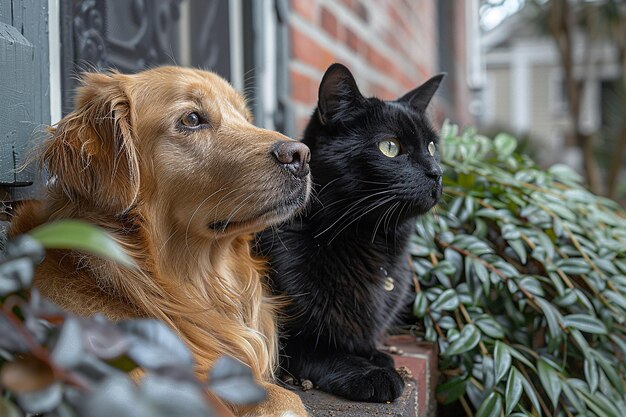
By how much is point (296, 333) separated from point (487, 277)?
1.89ft

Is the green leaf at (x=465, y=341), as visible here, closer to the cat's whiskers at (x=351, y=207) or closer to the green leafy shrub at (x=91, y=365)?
the cat's whiskers at (x=351, y=207)

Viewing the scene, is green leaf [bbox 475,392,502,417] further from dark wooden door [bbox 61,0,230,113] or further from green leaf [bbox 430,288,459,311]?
dark wooden door [bbox 61,0,230,113]

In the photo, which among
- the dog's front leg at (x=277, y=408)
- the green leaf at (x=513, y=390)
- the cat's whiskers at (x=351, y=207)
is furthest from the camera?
the green leaf at (x=513, y=390)

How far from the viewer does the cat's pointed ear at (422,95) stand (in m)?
1.63

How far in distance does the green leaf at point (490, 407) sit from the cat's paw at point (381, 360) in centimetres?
24

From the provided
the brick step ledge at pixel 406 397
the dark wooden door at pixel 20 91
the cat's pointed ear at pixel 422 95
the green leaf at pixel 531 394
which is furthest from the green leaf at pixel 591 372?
the dark wooden door at pixel 20 91

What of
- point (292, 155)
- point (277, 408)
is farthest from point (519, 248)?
point (277, 408)

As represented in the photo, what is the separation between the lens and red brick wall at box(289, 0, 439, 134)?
2.81 meters

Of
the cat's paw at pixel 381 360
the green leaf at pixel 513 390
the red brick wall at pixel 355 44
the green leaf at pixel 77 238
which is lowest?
the green leaf at pixel 513 390

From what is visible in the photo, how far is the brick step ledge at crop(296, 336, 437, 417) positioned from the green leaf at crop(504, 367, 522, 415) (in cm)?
19

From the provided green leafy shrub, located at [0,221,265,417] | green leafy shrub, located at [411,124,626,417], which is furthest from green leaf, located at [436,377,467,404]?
green leafy shrub, located at [0,221,265,417]

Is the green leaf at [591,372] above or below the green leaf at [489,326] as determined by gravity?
below

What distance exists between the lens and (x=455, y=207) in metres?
1.94

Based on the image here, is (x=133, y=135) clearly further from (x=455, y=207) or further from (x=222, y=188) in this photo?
(x=455, y=207)
